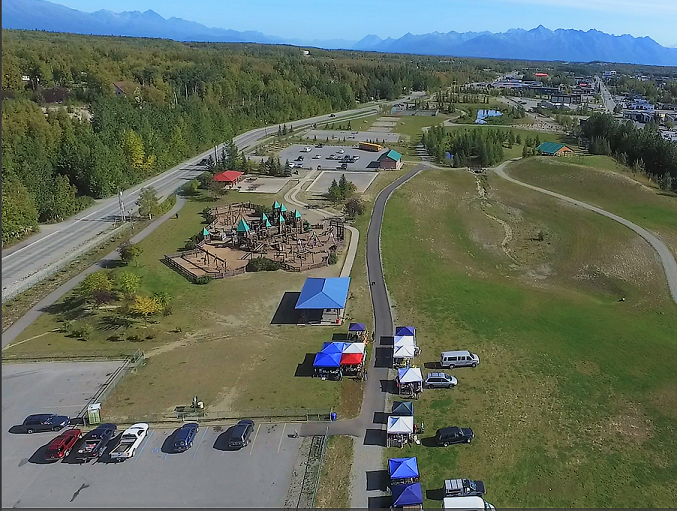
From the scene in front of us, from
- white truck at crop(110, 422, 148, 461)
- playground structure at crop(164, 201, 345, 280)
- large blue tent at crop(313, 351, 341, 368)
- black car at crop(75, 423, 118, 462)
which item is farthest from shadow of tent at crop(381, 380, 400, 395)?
playground structure at crop(164, 201, 345, 280)

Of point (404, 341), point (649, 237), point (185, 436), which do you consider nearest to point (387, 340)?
point (404, 341)

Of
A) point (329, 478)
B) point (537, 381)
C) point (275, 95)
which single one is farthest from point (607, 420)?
point (275, 95)

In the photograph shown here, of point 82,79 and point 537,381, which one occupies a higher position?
point 82,79

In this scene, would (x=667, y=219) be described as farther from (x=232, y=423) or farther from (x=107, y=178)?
(x=107, y=178)

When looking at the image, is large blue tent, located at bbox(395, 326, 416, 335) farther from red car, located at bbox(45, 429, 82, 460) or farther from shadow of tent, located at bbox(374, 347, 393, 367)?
red car, located at bbox(45, 429, 82, 460)

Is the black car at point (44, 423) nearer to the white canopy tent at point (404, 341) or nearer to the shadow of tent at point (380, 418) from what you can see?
the shadow of tent at point (380, 418)

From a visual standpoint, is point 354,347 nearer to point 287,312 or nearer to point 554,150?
point 287,312
